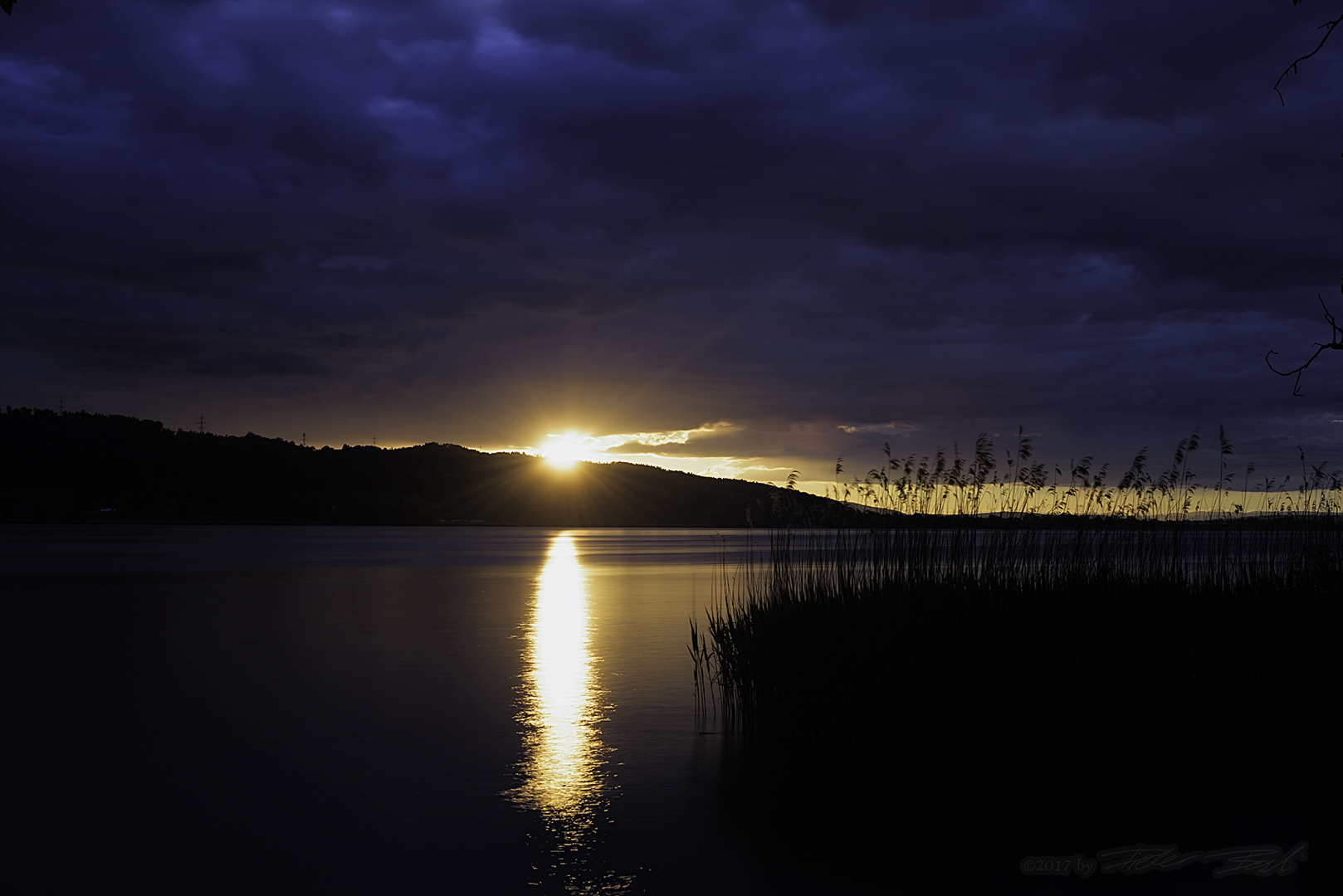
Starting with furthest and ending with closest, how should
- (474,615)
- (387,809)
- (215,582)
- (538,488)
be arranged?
(538,488) < (215,582) < (474,615) < (387,809)

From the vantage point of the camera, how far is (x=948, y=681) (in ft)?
30.1

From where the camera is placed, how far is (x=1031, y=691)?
906 cm

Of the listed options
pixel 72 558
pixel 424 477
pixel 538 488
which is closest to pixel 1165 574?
pixel 72 558

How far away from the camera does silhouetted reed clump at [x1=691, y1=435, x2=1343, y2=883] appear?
7.44m

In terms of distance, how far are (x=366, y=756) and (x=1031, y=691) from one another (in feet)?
22.6

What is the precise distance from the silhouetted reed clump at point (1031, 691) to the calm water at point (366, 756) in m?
1.13

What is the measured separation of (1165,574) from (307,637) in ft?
51.6

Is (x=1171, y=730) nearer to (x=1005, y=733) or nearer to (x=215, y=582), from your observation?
(x=1005, y=733)
